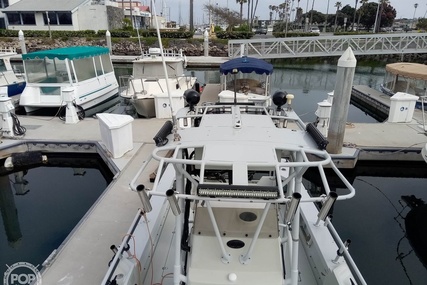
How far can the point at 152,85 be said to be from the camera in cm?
1272

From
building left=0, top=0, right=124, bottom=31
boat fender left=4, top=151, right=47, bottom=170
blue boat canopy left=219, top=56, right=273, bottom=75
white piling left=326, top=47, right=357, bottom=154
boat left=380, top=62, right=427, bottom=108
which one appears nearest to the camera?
white piling left=326, top=47, right=357, bottom=154

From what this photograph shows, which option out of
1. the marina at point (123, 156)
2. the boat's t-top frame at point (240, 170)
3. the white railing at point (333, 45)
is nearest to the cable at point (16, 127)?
the marina at point (123, 156)

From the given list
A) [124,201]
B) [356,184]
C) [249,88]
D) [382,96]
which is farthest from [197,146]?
[382,96]

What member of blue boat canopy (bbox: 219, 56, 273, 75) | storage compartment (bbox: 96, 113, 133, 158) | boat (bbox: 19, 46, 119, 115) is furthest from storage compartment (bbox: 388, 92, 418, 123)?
boat (bbox: 19, 46, 119, 115)

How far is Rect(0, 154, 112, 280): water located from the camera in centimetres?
559

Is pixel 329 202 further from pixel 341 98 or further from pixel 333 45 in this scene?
pixel 333 45

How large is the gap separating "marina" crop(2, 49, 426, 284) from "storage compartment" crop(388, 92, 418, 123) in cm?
23

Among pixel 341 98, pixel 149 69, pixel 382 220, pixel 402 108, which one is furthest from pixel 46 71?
pixel 402 108

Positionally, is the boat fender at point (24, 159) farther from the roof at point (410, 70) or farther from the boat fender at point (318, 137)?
the roof at point (410, 70)

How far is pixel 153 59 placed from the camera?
13625mm

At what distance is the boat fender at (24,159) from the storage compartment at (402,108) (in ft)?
34.1

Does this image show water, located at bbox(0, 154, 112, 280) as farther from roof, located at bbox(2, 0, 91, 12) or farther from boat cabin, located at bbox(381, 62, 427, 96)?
roof, located at bbox(2, 0, 91, 12)

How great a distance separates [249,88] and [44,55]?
736cm

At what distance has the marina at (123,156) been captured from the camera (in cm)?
451
